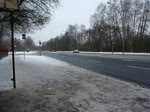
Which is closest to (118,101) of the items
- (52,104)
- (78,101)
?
(78,101)

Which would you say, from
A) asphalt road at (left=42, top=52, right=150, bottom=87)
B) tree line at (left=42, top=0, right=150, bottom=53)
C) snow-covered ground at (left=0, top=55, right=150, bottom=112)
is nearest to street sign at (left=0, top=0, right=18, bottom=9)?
snow-covered ground at (left=0, top=55, right=150, bottom=112)

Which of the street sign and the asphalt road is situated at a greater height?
the street sign

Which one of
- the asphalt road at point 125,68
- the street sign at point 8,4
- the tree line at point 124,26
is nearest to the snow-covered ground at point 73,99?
the street sign at point 8,4

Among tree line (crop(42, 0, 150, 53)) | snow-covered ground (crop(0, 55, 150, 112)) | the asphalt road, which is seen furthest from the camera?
tree line (crop(42, 0, 150, 53))

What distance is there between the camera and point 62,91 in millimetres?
10039

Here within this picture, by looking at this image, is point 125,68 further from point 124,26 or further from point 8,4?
point 124,26

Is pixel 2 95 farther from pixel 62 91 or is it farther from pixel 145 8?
pixel 145 8

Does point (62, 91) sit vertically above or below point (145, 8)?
below

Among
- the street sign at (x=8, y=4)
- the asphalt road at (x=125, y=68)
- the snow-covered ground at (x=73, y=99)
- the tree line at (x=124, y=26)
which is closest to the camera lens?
the snow-covered ground at (x=73, y=99)

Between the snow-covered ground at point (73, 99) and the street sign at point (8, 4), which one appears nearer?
the snow-covered ground at point (73, 99)

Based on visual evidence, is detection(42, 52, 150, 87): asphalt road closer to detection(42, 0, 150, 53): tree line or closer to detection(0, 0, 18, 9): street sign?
detection(0, 0, 18, 9): street sign

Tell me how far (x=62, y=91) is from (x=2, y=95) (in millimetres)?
1914

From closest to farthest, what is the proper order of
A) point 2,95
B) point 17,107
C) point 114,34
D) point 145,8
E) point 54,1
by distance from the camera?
point 17,107
point 2,95
point 54,1
point 145,8
point 114,34

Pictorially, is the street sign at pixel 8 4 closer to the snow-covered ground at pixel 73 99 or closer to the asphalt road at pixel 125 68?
the snow-covered ground at pixel 73 99
